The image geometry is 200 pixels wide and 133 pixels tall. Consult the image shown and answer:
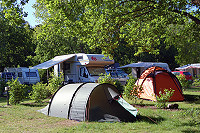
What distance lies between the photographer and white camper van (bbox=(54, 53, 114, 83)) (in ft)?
57.5

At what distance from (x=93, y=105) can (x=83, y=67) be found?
10.2m

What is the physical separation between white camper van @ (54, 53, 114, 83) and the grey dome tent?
824 centimetres

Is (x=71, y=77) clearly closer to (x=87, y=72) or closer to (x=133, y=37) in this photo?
(x=87, y=72)

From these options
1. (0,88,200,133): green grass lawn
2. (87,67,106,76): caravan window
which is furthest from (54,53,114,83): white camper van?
(0,88,200,133): green grass lawn

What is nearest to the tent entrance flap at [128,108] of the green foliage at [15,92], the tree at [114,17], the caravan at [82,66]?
the tree at [114,17]

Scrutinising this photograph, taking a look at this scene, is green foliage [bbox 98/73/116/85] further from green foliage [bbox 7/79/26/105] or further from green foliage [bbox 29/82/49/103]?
green foliage [bbox 7/79/26/105]

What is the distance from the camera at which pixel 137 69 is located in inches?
1038

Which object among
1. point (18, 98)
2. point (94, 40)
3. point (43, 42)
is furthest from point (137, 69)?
point (18, 98)

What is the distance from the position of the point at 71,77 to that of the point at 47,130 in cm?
1226

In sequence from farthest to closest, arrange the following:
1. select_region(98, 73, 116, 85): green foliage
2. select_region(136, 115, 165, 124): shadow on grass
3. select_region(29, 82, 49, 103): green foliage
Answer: select_region(98, 73, 116, 85): green foliage
select_region(29, 82, 49, 103): green foliage
select_region(136, 115, 165, 124): shadow on grass

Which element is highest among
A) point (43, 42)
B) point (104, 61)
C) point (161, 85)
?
point (43, 42)

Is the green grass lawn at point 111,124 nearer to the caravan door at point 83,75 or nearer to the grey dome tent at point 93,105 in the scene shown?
the grey dome tent at point 93,105

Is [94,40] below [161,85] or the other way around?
the other way around

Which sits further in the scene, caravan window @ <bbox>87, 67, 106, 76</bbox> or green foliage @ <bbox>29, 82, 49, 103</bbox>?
caravan window @ <bbox>87, 67, 106, 76</bbox>
